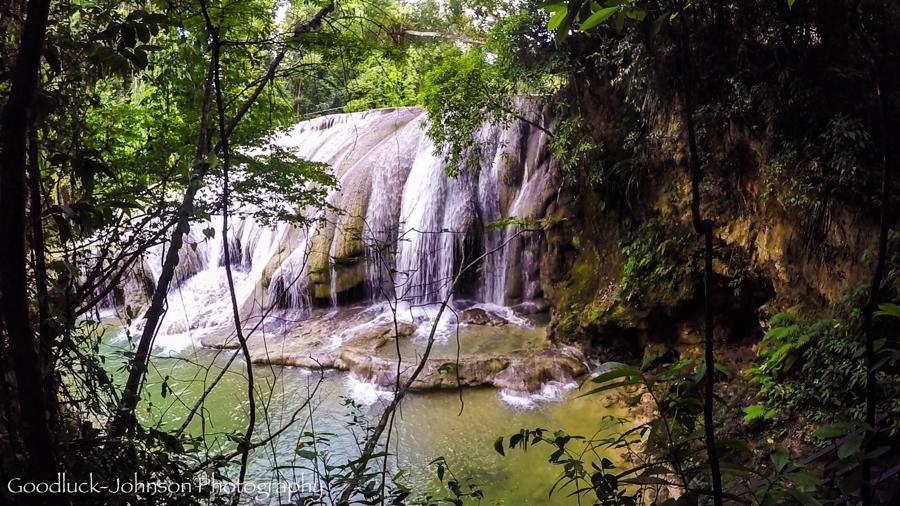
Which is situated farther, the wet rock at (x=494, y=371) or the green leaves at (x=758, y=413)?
the wet rock at (x=494, y=371)

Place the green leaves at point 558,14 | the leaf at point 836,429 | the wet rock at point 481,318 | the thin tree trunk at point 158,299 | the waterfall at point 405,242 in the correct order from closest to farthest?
1. the green leaves at point 558,14
2. the leaf at point 836,429
3. the thin tree trunk at point 158,299
4. the wet rock at point 481,318
5. the waterfall at point 405,242

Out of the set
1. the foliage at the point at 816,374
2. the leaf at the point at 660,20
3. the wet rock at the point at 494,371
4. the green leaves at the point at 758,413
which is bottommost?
the wet rock at the point at 494,371

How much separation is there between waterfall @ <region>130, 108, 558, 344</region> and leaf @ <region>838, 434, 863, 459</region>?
27.0 ft

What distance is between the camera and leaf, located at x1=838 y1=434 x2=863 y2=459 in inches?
45.6

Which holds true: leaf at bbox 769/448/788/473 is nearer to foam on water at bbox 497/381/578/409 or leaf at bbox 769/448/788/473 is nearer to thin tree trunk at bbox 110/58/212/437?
thin tree trunk at bbox 110/58/212/437

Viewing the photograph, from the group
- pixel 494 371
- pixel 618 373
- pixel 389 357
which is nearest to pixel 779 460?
pixel 618 373

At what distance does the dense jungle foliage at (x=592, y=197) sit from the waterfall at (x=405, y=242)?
1123 millimetres

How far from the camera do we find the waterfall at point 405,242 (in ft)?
33.1

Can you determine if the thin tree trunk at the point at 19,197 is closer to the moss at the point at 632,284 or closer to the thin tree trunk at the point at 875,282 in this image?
the thin tree trunk at the point at 875,282

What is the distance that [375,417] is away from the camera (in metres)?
6.40

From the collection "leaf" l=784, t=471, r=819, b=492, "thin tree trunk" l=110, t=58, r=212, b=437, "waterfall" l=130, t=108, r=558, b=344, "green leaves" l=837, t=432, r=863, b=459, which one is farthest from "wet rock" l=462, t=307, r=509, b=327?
"leaf" l=784, t=471, r=819, b=492

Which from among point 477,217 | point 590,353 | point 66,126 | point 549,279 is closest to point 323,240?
point 477,217

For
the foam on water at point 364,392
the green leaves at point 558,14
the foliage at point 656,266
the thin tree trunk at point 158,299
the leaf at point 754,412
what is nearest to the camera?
the green leaves at point 558,14

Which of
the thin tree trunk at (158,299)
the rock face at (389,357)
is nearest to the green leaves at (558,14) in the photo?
the thin tree trunk at (158,299)
